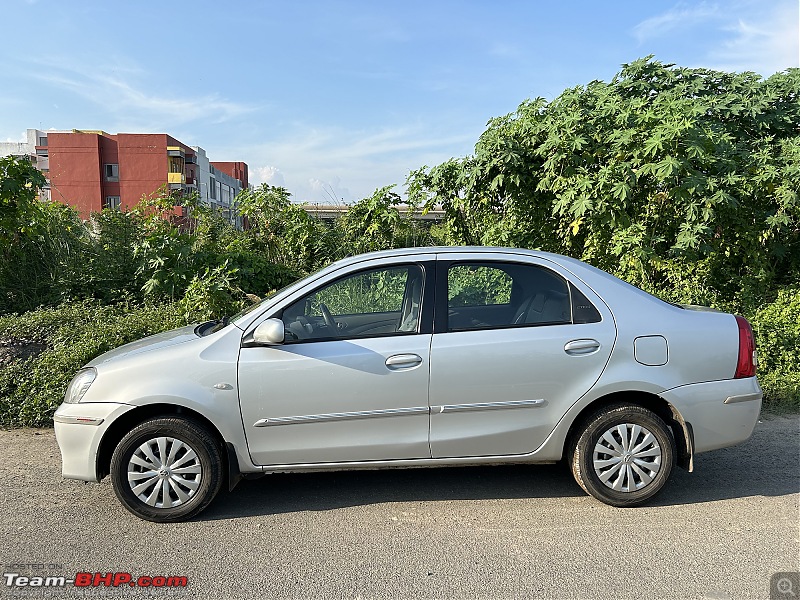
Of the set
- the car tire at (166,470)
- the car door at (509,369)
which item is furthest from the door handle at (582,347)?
the car tire at (166,470)

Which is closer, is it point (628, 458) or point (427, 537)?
point (427, 537)

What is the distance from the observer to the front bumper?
12.9 feet

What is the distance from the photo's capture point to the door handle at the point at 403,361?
3963 millimetres

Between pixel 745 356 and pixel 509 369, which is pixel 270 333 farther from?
pixel 745 356

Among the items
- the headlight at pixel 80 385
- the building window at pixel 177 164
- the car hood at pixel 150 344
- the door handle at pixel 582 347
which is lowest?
the headlight at pixel 80 385

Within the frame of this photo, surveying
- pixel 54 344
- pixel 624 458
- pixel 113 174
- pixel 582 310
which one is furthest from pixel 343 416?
pixel 113 174

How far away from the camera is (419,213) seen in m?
9.48

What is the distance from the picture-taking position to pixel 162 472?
12.9 ft

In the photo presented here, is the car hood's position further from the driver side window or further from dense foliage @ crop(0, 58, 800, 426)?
dense foliage @ crop(0, 58, 800, 426)

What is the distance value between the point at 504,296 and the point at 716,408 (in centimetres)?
156

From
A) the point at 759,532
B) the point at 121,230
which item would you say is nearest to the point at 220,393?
the point at 759,532

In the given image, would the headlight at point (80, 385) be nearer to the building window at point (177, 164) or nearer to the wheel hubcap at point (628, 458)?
the wheel hubcap at point (628, 458)

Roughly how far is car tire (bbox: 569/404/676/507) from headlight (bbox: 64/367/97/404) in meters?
3.20

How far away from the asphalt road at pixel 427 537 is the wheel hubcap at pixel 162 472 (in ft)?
0.61
